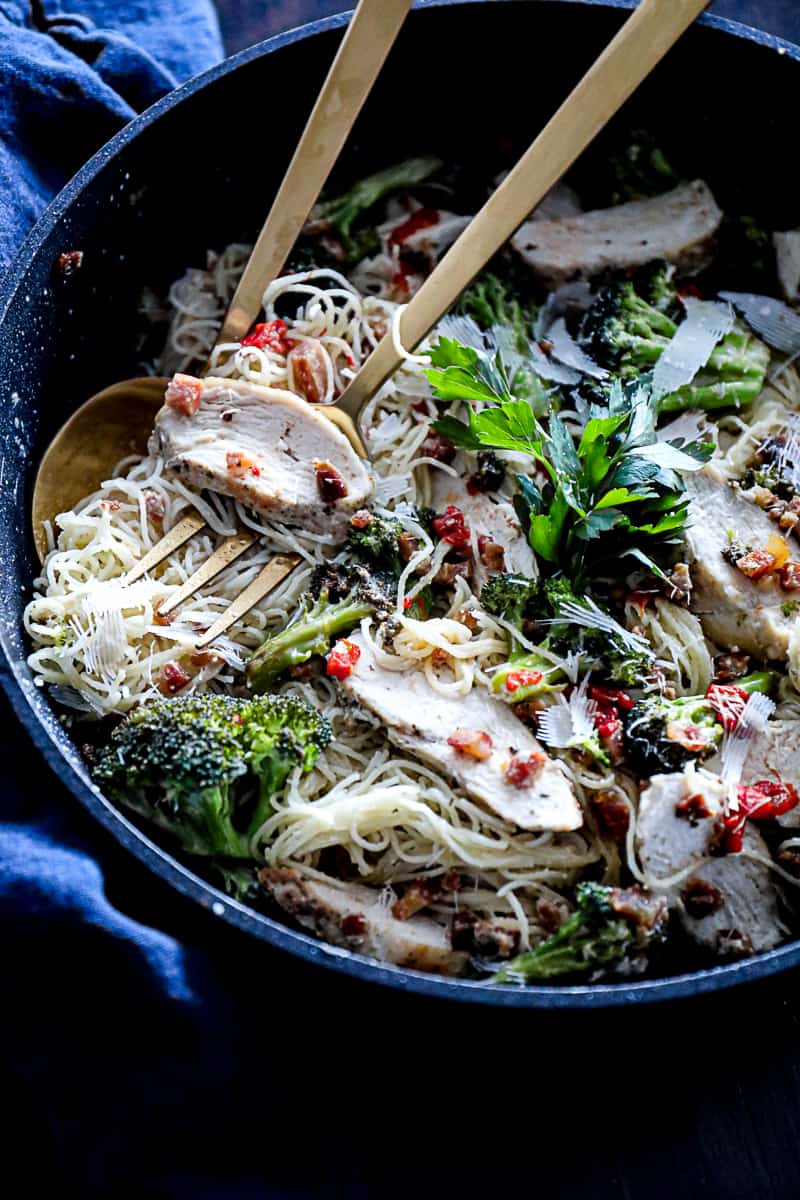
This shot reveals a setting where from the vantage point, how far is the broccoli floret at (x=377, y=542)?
4.74m

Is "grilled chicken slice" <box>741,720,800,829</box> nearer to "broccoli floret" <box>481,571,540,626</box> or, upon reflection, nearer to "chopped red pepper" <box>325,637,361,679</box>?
"broccoli floret" <box>481,571,540,626</box>

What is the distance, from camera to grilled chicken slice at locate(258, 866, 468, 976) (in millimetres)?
4160

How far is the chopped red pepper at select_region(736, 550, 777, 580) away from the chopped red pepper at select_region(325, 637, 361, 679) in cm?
157

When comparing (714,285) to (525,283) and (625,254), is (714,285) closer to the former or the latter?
(625,254)

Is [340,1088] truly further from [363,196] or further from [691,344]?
[363,196]

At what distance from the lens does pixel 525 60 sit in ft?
17.9

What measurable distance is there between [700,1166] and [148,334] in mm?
4210

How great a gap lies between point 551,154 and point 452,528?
1.50 m

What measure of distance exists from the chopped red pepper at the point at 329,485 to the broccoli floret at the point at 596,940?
182 cm

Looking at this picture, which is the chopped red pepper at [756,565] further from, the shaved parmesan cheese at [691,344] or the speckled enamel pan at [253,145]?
the speckled enamel pan at [253,145]

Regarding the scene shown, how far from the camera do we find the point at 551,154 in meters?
4.57

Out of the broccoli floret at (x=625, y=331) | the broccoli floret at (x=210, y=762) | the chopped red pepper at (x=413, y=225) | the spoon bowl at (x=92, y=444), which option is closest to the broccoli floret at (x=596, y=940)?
the broccoli floret at (x=210, y=762)

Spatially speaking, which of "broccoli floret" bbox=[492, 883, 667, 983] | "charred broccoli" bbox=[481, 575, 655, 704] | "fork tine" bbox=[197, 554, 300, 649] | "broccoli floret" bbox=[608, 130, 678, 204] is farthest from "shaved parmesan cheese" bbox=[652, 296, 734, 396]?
"broccoli floret" bbox=[492, 883, 667, 983]

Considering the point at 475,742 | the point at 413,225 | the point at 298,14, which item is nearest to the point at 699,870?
the point at 475,742
